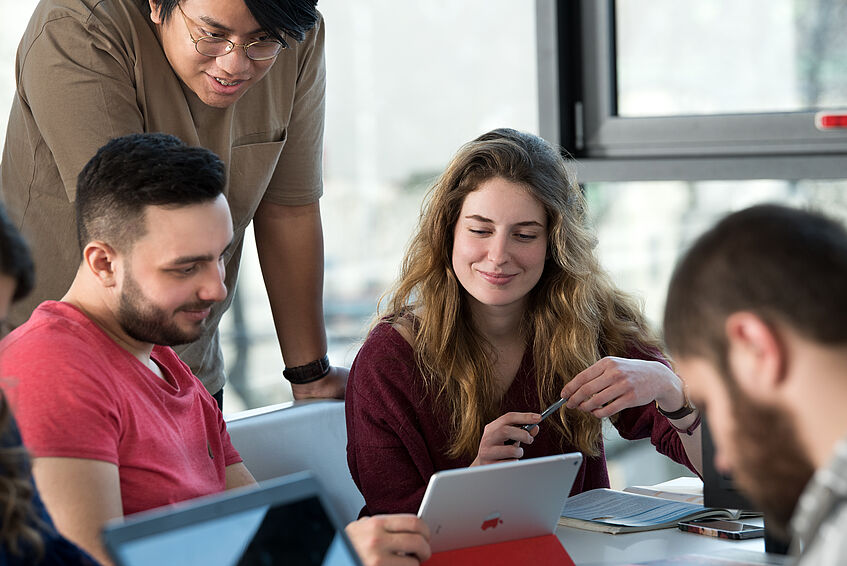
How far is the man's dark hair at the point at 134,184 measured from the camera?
55.1 inches

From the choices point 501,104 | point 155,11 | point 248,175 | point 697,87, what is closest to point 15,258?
point 155,11

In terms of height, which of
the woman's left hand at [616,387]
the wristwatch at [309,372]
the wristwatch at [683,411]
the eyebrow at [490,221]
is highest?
the eyebrow at [490,221]

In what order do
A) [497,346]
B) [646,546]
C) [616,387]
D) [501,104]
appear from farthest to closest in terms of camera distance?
[501,104] → [497,346] → [616,387] → [646,546]

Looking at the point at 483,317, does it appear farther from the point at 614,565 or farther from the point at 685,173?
the point at 685,173

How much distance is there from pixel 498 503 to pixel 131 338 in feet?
1.80

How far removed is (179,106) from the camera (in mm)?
1802

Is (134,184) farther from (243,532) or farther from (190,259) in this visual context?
(243,532)

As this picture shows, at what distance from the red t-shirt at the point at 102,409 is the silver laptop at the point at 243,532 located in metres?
0.31

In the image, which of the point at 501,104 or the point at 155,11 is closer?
the point at 155,11

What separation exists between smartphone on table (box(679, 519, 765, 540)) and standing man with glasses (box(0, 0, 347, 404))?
2.99ft

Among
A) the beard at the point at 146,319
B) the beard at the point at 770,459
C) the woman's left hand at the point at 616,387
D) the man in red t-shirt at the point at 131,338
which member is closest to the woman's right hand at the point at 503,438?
the woman's left hand at the point at 616,387

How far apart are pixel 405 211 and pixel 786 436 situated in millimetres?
3589

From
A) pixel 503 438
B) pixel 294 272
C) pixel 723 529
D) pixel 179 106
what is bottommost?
pixel 723 529

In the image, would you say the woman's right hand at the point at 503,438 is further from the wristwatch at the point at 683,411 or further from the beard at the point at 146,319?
the beard at the point at 146,319
